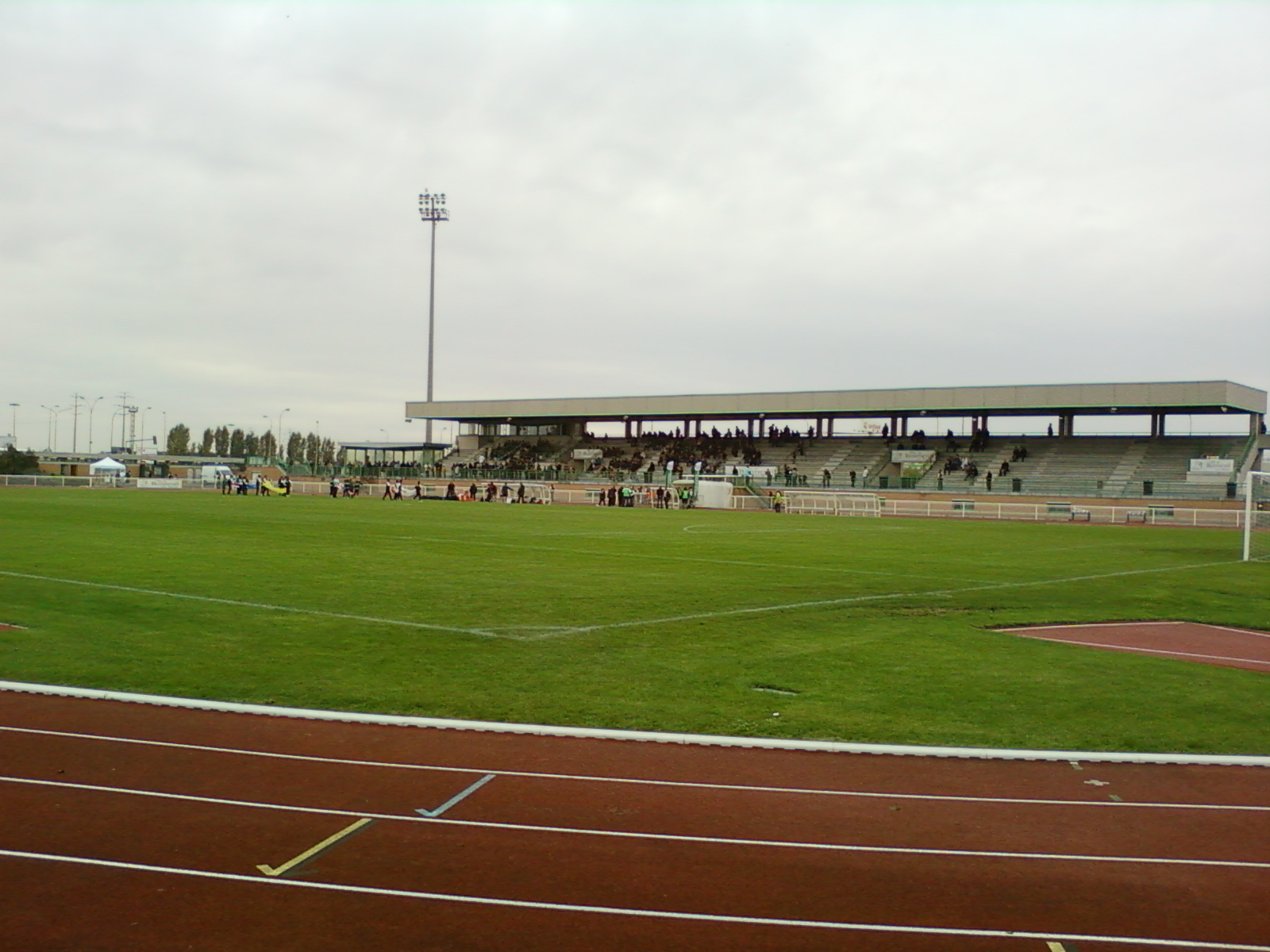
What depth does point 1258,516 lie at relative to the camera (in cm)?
4344

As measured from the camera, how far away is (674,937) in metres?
4.73

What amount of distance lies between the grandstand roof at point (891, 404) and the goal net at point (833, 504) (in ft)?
39.4

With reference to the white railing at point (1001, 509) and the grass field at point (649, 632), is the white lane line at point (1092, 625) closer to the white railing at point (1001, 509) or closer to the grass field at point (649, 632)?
the grass field at point (649, 632)

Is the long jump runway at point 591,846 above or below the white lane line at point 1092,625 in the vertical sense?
below

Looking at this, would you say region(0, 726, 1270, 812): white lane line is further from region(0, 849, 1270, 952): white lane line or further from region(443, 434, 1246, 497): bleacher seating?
region(443, 434, 1246, 497): bleacher seating

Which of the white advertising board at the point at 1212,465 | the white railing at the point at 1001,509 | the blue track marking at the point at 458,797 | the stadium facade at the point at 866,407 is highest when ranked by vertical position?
the stadium facade at the point at 866,407

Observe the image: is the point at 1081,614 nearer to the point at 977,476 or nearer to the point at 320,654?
the point at 320,654

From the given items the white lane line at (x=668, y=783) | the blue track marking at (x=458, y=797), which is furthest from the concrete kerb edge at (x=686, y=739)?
the blue track marking at (x=458, y=797)

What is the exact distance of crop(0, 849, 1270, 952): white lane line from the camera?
4.77 metres

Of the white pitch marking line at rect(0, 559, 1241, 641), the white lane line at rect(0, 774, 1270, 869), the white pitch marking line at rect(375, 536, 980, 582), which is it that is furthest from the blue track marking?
the white pitch marking line at rect(375, 536, 980, 582)

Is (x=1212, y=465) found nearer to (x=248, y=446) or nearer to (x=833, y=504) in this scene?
(x=833, y=504)

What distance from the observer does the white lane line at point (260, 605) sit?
43.2 feet

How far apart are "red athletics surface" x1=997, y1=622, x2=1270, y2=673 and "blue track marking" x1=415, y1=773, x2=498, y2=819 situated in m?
9.29

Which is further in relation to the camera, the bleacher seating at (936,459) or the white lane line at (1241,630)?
the bleacher seating at (936,459)
